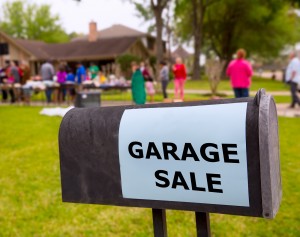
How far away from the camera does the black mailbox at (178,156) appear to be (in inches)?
48.1

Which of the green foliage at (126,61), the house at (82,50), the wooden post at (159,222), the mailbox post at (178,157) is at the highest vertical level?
the house at (82,50)

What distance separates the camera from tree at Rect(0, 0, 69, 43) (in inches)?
2859

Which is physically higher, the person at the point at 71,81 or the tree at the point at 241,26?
the tree at the point at 241,26

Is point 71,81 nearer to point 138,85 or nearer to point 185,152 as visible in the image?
point 138,85

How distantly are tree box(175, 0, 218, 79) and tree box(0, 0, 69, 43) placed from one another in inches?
1282

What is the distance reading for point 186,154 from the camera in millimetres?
1321

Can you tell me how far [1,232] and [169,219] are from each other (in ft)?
5.09

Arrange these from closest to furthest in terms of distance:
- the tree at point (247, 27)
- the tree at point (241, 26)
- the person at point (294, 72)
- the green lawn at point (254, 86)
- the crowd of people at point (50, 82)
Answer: the person at point (294, 72), the crowd of people at point (50, 82), the green lawn at point (254, 86), the tree at point (241, 26), the tree at point (247, 27)

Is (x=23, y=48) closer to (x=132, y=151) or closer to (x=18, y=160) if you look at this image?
(x=18, y=160)

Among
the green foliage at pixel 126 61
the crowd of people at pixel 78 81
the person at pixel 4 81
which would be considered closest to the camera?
the crowd of people at pixel 78 81

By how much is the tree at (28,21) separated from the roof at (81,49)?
24428 millimetres

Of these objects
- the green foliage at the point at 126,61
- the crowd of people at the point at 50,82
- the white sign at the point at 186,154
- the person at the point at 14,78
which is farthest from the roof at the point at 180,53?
A: the white sign at the point at 186,154

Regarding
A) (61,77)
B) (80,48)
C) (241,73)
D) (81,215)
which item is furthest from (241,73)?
(80,48)

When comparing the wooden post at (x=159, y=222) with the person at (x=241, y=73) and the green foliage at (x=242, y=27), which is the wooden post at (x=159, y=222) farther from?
the green foliage at (x=242, y=27)
